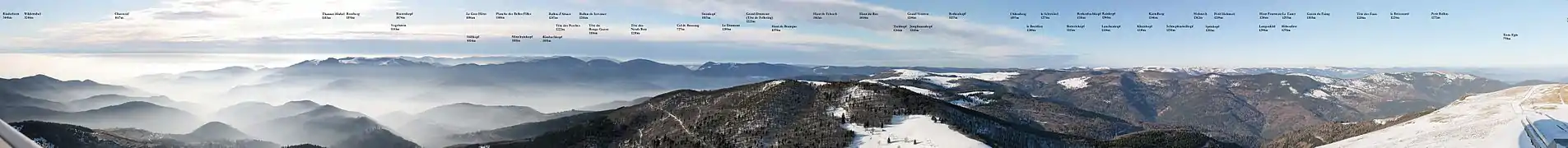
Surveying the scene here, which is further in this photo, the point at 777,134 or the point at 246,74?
the point at 246,74

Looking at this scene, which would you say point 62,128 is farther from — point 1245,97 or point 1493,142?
point 1245,97

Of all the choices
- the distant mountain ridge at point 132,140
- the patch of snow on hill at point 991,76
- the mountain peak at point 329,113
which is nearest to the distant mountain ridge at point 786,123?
the patch of snow on hill at point 991,76

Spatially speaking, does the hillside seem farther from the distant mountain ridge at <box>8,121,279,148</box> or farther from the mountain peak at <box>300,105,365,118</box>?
the distant mountain ridge at <box>8,121,279,148</box>

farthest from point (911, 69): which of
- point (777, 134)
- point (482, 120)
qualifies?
point (482, 120)

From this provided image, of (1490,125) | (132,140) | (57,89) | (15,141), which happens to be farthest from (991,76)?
(57,89)

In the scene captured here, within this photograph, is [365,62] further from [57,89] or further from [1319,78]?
[1319,78]

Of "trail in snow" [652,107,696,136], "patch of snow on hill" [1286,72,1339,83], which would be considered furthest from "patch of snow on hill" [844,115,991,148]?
"patch of snow on hill" [1286,72,1339,83]

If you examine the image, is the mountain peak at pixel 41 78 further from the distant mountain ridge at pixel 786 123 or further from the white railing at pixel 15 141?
Answer: the white railing at pixel 15 141
